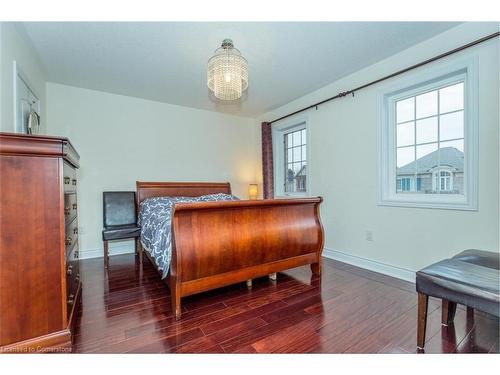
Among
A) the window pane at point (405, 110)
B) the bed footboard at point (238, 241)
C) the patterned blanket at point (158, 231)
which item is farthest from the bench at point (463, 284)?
the patterned blanket at point (158, 231)

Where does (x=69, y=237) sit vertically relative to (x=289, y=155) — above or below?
below

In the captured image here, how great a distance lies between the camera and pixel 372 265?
9.27 feet

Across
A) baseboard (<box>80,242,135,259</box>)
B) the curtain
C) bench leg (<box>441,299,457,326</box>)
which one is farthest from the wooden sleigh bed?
baseboard (<box>80,242,135,259</box>)

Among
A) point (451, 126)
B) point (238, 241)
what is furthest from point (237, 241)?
point (451, 126)

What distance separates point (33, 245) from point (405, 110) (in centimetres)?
342

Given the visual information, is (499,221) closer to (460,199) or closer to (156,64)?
(460,199)

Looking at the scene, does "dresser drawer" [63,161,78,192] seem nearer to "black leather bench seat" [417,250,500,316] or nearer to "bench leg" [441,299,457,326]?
"black leather bench seat" [417,250,500,316]

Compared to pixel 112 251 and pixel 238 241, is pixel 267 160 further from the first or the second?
pixel 112 251

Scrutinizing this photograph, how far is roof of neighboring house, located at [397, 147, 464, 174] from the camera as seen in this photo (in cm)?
225

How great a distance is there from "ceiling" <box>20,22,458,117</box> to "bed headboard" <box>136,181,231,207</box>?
1.40 m

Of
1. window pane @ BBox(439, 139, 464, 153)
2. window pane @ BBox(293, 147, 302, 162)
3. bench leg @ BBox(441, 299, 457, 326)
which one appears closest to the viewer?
bench leg @ BBox(441, 299, 457, 326)
